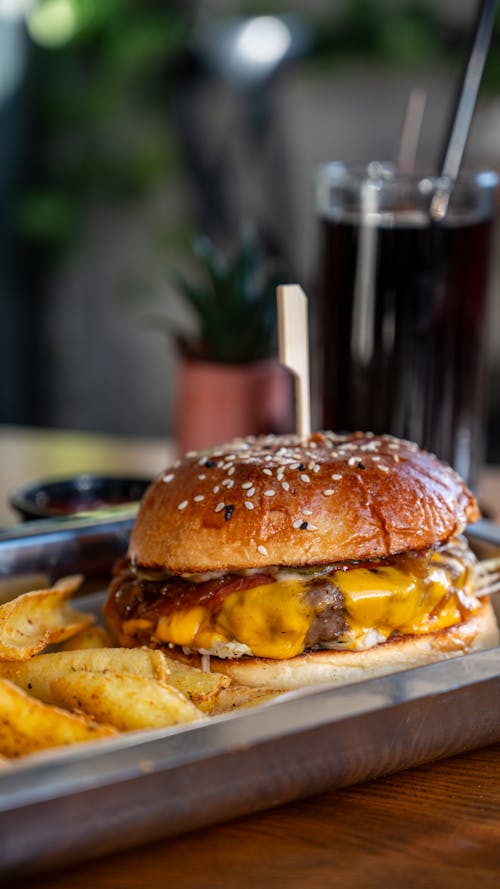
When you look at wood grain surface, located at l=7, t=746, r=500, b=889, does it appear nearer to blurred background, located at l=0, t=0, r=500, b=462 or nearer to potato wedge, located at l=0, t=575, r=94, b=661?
potato wedge, located at l=0, t=575, r=94, b=661

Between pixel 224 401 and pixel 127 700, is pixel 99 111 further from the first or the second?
pixel 127 700

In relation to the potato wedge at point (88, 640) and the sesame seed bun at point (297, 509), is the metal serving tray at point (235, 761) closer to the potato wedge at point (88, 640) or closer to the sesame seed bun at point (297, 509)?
the sesame seed bun at point (297, 509)

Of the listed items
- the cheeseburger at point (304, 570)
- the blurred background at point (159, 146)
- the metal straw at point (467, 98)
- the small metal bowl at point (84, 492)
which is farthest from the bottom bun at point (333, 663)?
the blurred background at point (159, 146)

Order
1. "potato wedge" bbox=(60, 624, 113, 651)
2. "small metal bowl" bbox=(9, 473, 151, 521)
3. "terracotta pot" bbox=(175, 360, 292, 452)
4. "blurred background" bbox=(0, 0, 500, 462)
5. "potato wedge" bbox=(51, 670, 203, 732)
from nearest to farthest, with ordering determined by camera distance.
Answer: "potato wedge" bbox=(51, 670, 203, 732) → "potato wedge" bbox=(60, 624, 113, 651) → "small metal bowl" bbox=(9, 473, 151, 521) → "terracotta pot" bbox=(175, 360, 292, 452) → "blurred background" bbox=(0, 0, 500, 462)

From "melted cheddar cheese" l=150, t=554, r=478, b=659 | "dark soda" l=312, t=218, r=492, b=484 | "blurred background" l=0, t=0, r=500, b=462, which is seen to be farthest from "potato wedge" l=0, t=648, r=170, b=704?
"blurred background" l=0, t=0, r=500, b=462

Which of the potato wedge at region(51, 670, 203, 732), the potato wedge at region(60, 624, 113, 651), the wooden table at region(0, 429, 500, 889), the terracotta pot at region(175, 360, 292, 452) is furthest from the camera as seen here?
the terracotta pot at region(175, 360, 292, 452)

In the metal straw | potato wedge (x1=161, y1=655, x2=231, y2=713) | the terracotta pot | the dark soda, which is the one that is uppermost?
the metal straw
